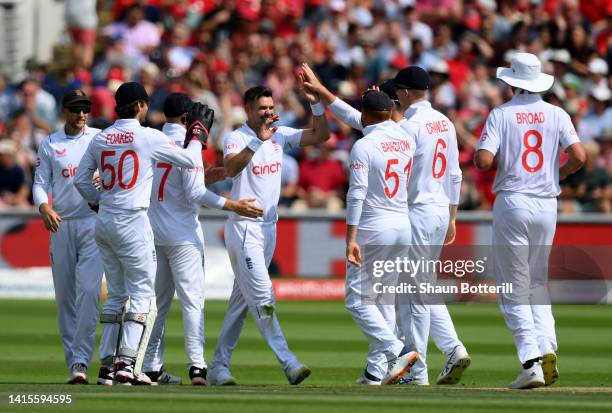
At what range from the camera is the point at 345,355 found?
45.8 feet

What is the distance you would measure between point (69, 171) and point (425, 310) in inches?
135

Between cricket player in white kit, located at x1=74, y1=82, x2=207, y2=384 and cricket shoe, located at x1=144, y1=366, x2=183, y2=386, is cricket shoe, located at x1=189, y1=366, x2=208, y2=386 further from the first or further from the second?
cricket player in white kit, located at x1=74, y1=82, x2=207, y2=384

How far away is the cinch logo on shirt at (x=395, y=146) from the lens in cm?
1107

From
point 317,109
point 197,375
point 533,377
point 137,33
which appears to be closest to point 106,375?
point 197,375

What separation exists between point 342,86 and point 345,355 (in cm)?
916

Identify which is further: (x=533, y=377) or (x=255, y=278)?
(x=255, y=278)

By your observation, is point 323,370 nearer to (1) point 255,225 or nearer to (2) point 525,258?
(1) point 255,225

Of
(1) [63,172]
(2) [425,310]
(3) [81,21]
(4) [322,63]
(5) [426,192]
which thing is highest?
(3) [81,21]

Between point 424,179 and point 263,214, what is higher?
point 424,179

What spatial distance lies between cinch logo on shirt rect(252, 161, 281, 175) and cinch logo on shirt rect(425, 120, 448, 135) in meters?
1.35

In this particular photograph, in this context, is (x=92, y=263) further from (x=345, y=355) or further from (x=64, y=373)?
(x=345, y=355)

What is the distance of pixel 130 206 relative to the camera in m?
10.8

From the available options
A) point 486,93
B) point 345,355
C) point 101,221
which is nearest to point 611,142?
point 486,93

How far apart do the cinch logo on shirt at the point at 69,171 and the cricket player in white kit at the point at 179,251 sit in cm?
84
